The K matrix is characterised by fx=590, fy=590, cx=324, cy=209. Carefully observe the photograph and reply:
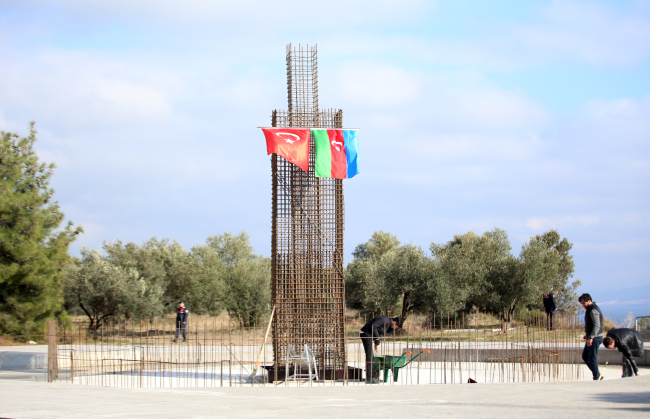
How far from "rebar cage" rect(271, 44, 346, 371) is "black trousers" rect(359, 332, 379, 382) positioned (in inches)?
19.8

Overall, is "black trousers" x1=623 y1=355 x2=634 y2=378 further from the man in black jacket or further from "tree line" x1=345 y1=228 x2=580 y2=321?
"tree line" x1=345 y1=228 x2=580 y2=321

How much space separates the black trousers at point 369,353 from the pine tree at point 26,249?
8.92m

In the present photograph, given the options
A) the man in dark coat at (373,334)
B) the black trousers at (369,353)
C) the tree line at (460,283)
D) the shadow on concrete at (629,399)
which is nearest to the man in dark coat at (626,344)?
the shadow on concrete at (629,399)

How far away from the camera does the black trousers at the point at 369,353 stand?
35.3 ft

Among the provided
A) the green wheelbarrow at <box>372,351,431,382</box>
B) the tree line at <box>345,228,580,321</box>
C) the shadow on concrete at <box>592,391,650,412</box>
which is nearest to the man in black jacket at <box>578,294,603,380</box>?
the shadow on concrete at <box>592,391,650,412</box>

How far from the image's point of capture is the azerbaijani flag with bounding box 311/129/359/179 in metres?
11.5

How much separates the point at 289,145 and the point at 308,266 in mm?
2383

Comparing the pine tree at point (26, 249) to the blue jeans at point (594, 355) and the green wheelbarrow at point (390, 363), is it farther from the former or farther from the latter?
the blue jeans at point (594, 355)

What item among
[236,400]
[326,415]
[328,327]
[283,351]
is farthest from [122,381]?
[326,415]

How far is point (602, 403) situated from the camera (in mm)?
5738

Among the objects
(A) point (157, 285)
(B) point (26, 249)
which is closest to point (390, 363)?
(B) point (26, 249)

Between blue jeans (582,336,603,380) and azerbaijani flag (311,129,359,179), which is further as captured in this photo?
azerbaijani flag (311,129,359,179)

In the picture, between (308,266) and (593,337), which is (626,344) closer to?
(593,337)

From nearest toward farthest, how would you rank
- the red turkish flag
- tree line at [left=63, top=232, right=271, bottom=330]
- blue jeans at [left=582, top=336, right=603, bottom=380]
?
blue jeans at [left=582, top=336, right=603, bottom=380] < the red turkish flag < tree line at [left=63, top=232, right=271, bottom=330]
